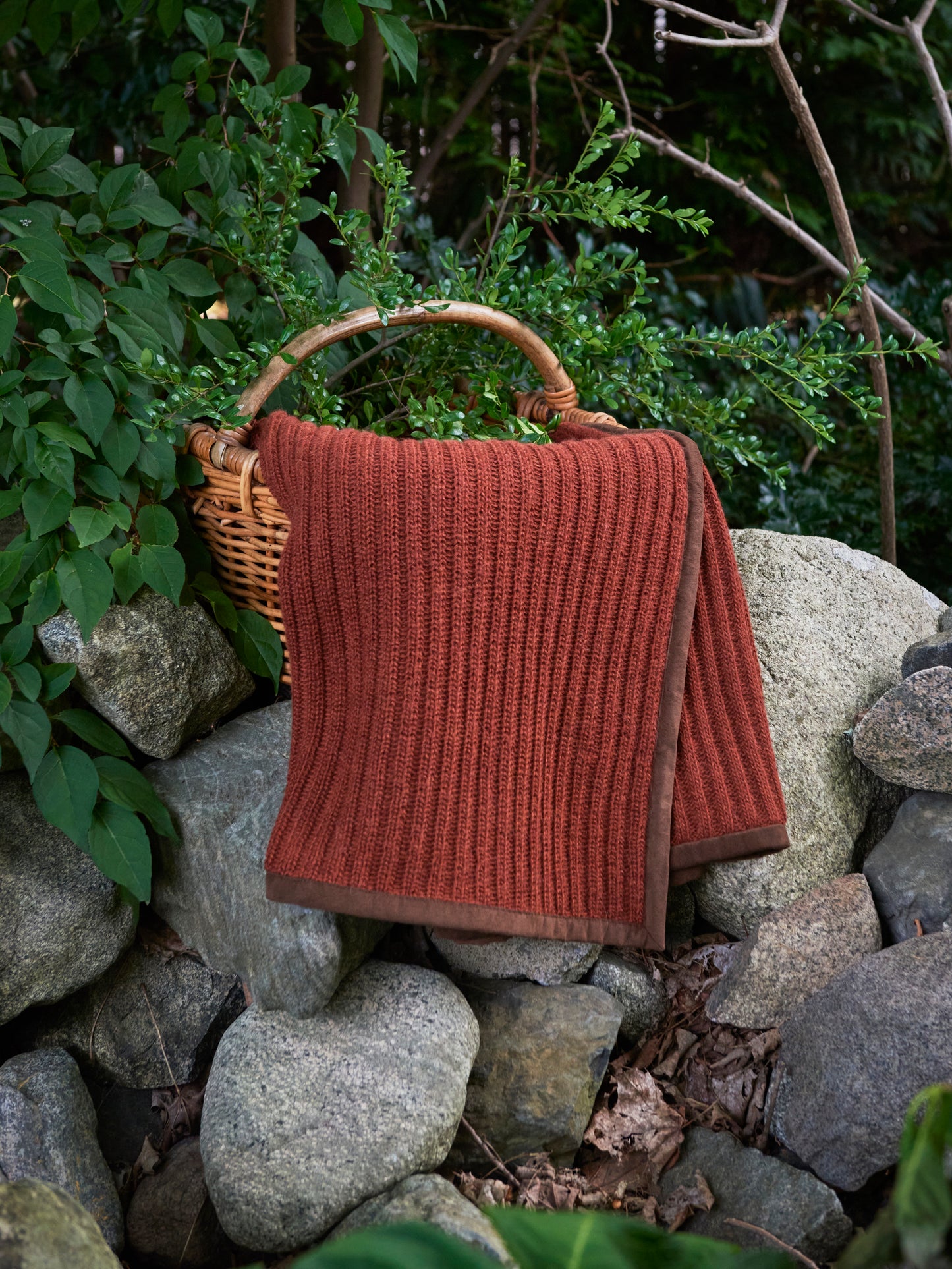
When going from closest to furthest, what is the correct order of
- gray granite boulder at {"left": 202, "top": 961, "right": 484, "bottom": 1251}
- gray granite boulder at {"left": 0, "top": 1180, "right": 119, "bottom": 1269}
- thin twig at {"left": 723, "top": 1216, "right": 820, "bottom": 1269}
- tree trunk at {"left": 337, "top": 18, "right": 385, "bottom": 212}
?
gray granite boulder at {"left": 0, "top": 1180, "right": 119, "bottom": 1269} < thin twig at {"left": 723, "top": 1216, "right": 820, "bottom": 1269} < gray granite boulder at {"left": 202, "top": 961, "right": 484, "bottom": 1251} < tree trunk at {"left": 337, "top": 18, "right": 385, "bottom": 212}

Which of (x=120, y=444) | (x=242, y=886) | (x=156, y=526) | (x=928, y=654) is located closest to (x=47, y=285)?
(x=120, y=444)

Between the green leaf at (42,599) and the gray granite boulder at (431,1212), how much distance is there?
30.7 inches

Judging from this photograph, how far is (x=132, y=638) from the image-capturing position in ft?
4.43

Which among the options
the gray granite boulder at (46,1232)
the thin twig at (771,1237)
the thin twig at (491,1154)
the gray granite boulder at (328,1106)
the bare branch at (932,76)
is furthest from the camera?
the bare branch at (932,76)

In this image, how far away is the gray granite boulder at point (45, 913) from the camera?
1.32 m

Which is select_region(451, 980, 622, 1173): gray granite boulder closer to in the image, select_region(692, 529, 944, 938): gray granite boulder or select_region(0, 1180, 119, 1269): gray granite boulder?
select_region(692, 529, 944, 938): gray granite boulder

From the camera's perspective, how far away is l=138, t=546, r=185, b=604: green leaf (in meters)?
1.29

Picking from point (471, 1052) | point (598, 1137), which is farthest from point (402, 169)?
point (598, 1137)

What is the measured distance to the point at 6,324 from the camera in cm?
117

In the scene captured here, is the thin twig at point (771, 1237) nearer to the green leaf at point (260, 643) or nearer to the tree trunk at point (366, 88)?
the green leaf at point (260, 643)

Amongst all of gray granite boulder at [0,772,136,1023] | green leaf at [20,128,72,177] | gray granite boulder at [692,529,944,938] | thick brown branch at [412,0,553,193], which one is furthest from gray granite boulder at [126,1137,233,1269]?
thick brown branch at [412,0,553,193]

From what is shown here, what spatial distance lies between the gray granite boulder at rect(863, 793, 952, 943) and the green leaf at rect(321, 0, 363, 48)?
131cm

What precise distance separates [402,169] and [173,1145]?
1.37 meters

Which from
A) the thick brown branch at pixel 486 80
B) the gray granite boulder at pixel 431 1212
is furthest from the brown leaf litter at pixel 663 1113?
the thick brown branch at pixel 486 80
